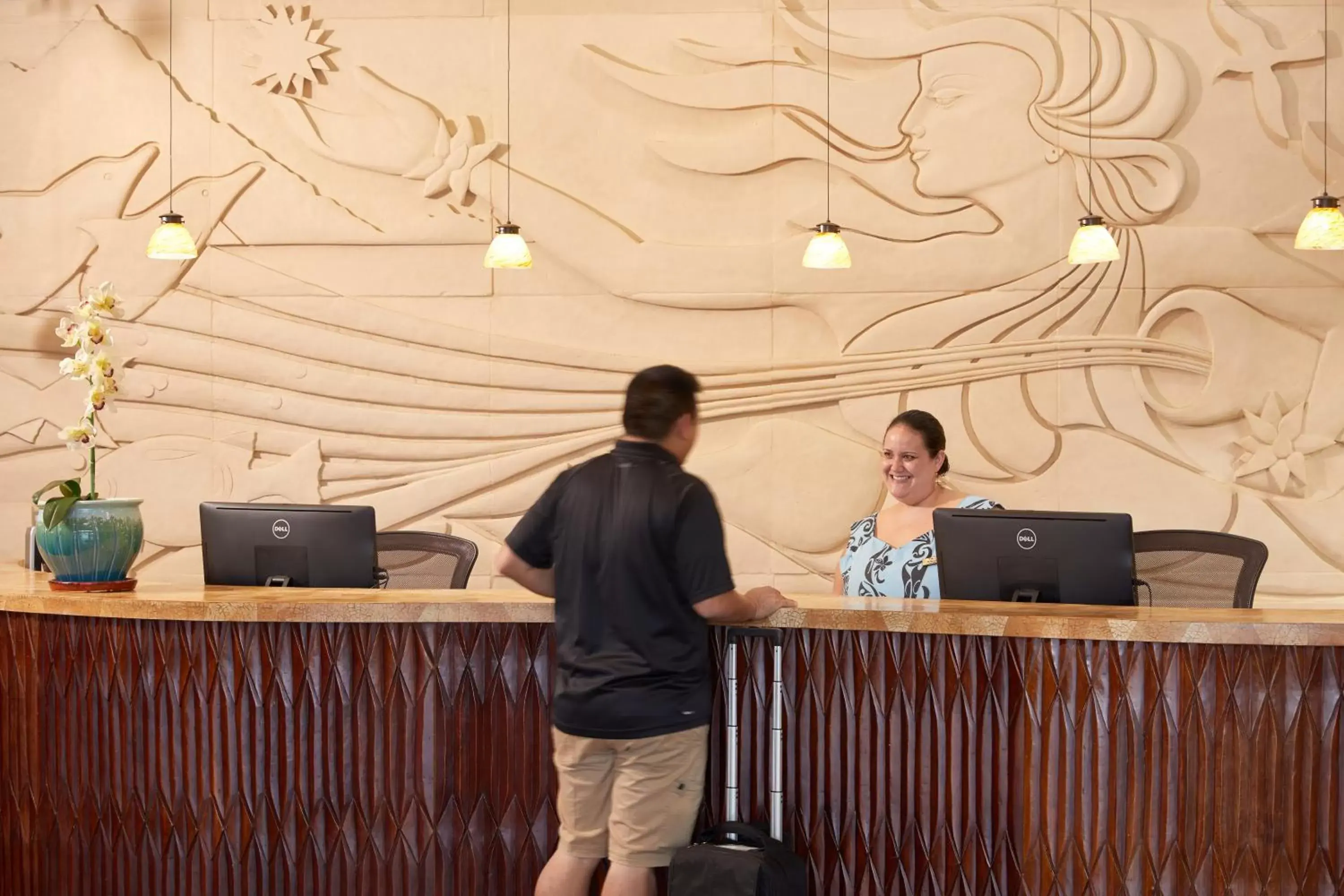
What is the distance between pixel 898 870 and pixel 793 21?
3.82 meters

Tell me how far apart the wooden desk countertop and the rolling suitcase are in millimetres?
150

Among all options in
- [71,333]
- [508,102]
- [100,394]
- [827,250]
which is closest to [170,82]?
[508,102]

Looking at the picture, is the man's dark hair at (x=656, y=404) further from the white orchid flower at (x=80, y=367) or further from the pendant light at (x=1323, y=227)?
the pendant light at (x=1323, y=227)

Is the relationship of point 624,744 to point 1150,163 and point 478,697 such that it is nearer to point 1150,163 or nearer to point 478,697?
point 478,697

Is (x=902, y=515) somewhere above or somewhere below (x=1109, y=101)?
below

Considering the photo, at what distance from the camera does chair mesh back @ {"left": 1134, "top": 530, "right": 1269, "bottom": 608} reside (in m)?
3.75

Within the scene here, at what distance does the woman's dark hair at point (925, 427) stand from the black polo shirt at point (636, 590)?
1.59 metres

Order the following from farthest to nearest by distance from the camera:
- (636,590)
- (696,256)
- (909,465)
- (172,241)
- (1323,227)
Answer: (696,256) → (172,241) → (1323,227) → (909,465) → (636,590)

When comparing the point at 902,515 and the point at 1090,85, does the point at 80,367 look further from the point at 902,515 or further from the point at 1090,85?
the point at 1090,85

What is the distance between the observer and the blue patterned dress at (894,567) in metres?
3.72

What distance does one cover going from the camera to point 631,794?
8.48 ft

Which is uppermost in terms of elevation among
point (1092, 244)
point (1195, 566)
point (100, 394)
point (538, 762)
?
point (1092, 244)

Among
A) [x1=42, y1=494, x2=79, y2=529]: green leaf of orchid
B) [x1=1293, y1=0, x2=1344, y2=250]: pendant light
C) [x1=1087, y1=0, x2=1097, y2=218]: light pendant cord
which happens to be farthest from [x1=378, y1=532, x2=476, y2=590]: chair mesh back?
[x1=1293, y1=0, x2=1344, y2=250]: pendant light

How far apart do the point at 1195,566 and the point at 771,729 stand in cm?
183
